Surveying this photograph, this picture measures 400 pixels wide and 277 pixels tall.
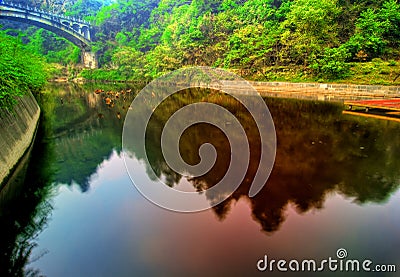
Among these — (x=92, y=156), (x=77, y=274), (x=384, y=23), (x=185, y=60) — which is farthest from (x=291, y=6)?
(x=77, y=274)

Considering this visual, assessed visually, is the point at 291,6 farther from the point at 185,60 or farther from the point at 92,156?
the point at 92,156

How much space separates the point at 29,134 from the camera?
1794cm

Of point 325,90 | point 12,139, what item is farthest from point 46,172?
point 325,90

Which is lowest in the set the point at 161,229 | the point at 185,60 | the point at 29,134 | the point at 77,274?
the point at 77,274

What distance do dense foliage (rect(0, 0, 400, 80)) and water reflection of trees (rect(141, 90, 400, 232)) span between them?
19203 mm

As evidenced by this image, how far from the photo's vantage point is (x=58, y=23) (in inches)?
3091

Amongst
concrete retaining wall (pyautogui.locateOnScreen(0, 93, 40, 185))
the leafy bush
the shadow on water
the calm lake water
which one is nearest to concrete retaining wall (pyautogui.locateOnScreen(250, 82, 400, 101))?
the leafy bush

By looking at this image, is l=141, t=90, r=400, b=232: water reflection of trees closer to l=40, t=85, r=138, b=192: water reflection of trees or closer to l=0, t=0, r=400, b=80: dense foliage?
l=40, t=85, r=138, b=192: water reflection of trees

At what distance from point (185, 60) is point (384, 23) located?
1309 inches

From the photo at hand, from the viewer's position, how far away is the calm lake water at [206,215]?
25.3 ft

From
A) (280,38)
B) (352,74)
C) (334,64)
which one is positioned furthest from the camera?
(280,38)

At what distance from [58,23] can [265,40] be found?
6041 cm

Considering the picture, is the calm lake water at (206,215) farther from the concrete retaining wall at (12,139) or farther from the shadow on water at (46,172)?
the concrete retaining wall at (12,139)

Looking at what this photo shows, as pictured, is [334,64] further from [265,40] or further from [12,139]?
[12,139]
